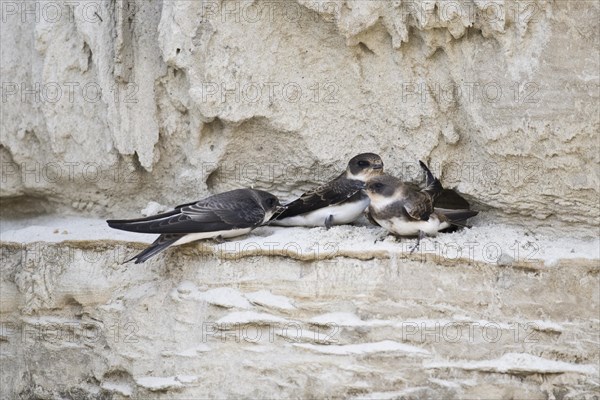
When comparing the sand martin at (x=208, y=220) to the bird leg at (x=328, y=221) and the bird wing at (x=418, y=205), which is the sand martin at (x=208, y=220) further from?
the bird wing at (x=418, y=205)

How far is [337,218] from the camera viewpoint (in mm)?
5562

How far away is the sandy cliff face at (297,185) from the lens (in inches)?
189

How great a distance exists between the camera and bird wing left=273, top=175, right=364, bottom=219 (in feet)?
18.1

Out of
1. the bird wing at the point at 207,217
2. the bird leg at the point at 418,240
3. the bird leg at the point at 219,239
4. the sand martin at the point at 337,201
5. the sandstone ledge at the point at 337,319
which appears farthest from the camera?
the sand martin at the point at 337,201

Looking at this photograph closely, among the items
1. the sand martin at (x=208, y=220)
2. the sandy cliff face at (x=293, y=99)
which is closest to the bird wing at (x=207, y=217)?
the sand martin at (x=208, y=220)

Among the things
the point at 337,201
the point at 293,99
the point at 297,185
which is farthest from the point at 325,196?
the point at 293,99

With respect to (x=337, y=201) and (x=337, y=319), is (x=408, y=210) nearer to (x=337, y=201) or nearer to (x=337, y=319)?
(x=337, y=201)

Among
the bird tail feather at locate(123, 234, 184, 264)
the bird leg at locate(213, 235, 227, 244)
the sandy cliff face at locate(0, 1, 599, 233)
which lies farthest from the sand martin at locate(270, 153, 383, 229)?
the bird tail feather at locate(123, 234, 184, 264)

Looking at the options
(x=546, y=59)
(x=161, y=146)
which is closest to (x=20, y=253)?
(x=161, y=146)

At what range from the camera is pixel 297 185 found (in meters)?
5.90

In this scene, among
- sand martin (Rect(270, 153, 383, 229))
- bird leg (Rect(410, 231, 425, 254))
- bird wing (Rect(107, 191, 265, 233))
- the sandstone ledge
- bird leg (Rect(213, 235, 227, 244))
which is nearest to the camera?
the sandstone ledge

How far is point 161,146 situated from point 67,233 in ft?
2.26

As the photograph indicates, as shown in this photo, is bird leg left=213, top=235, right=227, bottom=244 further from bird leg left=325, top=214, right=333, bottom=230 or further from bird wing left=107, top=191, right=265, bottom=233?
bird leg left=325, top=214, right=333, bottom=230

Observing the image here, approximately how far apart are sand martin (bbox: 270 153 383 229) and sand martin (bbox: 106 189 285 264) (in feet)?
0.34
